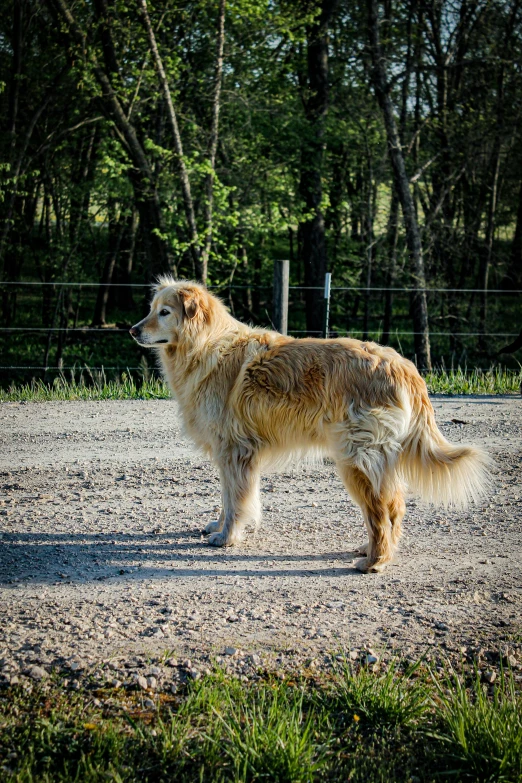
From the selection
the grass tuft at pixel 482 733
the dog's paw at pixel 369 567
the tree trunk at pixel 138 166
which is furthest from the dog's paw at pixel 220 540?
the tree trunk at pixel 138 166

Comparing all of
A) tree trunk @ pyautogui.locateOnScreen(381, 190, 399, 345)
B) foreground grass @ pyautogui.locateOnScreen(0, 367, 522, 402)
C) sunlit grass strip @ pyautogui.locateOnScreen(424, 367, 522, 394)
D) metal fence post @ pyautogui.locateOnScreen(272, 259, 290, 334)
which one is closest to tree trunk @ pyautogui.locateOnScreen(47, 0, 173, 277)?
metal fence post @ pyautogui.locateOnScreen(272, 259, 290, 334)

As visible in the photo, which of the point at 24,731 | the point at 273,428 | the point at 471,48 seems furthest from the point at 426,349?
the point at 24,731

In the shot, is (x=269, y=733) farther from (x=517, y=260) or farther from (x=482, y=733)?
(x=517, y=260)

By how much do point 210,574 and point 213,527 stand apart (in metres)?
0.76

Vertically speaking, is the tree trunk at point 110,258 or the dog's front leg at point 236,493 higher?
the tree trunk at point 110,258

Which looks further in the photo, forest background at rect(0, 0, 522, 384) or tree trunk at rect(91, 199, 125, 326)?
tree trunk at rect(91, 199, 125, 326)

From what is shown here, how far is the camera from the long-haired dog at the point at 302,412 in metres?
4.84

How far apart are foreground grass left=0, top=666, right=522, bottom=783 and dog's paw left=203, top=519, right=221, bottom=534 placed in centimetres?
206

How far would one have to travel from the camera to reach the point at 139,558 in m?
4.99

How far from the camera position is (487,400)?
10.4m

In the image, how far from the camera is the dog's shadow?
4.73 m

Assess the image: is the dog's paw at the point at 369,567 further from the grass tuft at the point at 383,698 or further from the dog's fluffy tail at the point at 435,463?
the grass tuft at the point at 383,698

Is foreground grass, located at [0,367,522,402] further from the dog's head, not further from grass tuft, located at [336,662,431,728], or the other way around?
grass tuft, located at [336,662,431,728]

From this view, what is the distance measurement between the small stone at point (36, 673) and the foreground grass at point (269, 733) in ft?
0.31
